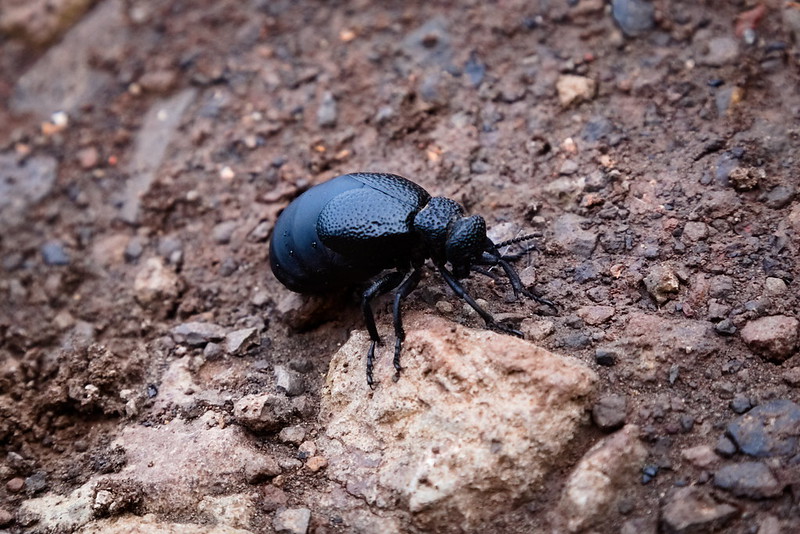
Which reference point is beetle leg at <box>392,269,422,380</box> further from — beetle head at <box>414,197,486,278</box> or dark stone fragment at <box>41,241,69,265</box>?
dark stone fragment at <box>41,241,69,265</box>

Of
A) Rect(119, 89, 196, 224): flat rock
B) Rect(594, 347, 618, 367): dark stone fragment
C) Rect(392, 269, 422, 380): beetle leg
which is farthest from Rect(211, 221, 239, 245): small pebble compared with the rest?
Rect(594, 347, 618, 367): dark stone fragment

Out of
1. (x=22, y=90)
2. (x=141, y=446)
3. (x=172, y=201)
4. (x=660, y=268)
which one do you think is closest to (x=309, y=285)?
(x=141, y=446)

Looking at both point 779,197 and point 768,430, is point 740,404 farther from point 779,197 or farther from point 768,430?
point 779,197

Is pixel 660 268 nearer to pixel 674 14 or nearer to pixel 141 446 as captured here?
pixel 674 14

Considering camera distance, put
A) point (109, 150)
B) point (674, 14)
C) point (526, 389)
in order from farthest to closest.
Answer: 1. point (109, 150)
2. point (674, 14)
3. point (526, 389)

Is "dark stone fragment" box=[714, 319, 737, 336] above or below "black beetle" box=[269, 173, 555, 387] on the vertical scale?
below

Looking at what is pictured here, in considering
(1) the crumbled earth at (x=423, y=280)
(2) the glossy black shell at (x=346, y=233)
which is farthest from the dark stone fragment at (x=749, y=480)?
(2) the glossy black shell at (x=346, y=233)

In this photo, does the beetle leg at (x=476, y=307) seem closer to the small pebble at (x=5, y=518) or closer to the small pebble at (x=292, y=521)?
the small pebble at (x=292, y=521)
